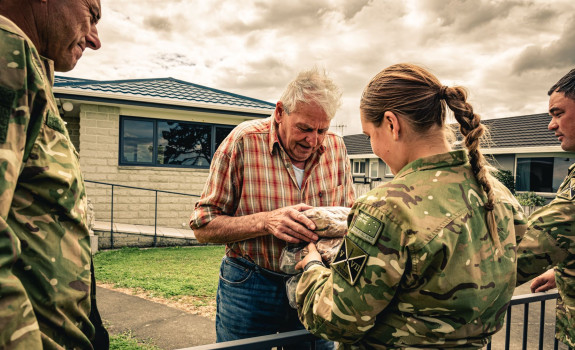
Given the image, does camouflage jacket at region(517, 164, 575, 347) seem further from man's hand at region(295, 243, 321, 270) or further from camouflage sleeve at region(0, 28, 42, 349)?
camouflage sleeve at region(0, 28, 42, 349)

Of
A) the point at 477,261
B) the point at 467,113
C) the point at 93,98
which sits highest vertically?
the point at 93,98

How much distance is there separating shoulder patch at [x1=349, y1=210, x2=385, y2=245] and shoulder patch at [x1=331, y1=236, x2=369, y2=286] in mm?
40

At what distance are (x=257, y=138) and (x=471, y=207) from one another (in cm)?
Answer: 137

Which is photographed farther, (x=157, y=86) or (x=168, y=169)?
(x=157, y=86)

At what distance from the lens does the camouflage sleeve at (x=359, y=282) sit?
113 centimetres

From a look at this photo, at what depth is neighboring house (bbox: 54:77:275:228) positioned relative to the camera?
9.71 m

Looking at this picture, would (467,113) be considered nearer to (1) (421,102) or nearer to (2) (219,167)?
(1) (421,102)

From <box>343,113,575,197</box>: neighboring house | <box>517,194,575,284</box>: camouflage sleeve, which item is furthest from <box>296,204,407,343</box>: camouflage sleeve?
<box>343,113,575,197</box>: neighboring house

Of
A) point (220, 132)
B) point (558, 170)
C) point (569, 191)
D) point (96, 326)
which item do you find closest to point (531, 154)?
point (558, 170)

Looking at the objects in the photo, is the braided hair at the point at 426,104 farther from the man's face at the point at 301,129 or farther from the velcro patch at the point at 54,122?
the velcro patch at the point at 54,122

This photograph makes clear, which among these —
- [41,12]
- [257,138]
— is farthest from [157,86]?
[41,12]

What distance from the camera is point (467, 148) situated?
132 centimetres

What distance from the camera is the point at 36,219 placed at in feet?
3.13

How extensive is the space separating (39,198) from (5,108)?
10.1 inches
